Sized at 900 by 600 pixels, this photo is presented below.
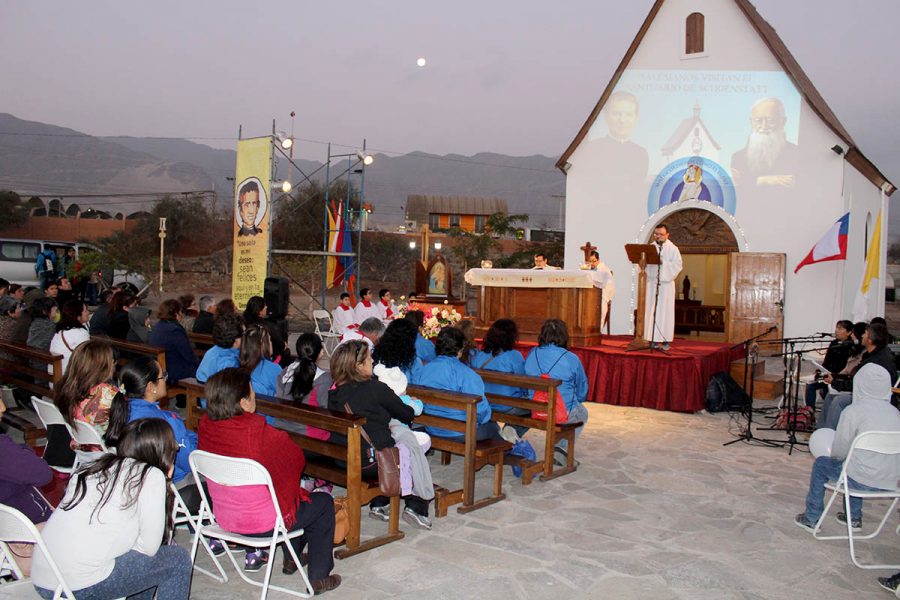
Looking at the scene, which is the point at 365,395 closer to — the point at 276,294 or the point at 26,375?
the point at 26,375

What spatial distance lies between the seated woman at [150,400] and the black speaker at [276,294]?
6.61m

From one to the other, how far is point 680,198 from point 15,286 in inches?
490

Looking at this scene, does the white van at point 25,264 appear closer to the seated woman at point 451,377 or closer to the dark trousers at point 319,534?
the seated woman at point 451,377

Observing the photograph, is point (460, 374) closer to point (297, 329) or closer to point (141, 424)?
point (141, 424)

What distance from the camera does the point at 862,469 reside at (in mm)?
5027

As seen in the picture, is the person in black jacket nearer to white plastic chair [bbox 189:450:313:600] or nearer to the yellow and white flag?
the yellow and white flag

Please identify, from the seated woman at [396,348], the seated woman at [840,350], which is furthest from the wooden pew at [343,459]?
the seated woman at [840,350]

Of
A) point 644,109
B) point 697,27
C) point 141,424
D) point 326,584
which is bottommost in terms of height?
point 326,584

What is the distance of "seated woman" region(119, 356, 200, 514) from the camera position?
4.37 meters

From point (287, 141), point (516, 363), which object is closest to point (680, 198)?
point (287, 141)

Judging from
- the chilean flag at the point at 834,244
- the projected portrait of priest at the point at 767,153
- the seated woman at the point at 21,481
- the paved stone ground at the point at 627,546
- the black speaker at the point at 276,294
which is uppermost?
the projected portrait of priest at the point at 767,153

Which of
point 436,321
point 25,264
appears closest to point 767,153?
point 436,321

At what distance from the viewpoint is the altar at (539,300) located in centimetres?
1105

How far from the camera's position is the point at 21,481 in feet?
12.2
